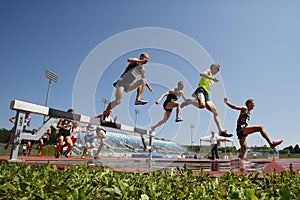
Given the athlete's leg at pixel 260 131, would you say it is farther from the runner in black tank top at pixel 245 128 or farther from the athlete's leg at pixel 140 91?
the athlete's leg at pixel 140 91

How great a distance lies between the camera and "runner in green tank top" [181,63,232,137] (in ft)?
18.6

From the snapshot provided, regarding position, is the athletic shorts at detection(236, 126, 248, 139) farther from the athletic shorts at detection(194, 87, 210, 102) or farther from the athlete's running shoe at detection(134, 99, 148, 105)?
the athlete's running shoe at detection(134, 99, 148, 105)

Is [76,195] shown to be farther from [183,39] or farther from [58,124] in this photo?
[58,124]

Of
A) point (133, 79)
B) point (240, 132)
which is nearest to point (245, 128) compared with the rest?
point (240, 132)

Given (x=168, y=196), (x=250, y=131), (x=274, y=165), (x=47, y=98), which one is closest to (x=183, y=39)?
(x=250, y=131)

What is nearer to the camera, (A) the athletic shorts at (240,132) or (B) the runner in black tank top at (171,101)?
(A) the athletic shorts at (240,132)

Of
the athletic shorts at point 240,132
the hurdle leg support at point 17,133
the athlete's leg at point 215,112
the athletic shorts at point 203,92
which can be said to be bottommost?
the hurdle leg support at point 17,133

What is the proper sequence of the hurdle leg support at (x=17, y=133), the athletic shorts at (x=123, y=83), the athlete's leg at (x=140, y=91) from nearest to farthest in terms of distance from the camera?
the hurdle leg support at (x=17, y=133) → the athletic shorts at (x=123, y=83) → the athlete's leg at (x=140, y=91)

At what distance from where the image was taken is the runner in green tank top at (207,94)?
5.68 m

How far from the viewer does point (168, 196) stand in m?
1.54

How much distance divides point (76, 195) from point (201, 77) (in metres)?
5.38

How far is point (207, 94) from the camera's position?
6.16 meters

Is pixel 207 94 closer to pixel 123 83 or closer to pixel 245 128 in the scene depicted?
pixel 245 128

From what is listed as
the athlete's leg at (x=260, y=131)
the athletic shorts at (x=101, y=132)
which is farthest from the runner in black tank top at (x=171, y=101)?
the athletic shorts at (x=101, y=132)
